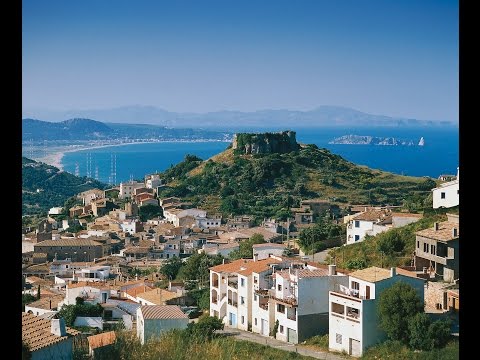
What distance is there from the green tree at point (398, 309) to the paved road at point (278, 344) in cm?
48

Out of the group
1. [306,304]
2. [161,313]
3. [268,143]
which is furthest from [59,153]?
[161,313]

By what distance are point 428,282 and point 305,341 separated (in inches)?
51.3

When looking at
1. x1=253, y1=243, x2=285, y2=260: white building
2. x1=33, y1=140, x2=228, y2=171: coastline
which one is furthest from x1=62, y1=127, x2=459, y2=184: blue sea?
x1=253, y1=243, x2=285, y2=260: white building

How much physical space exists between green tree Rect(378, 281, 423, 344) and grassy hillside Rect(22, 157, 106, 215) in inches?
798

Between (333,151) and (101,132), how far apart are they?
19.0 m

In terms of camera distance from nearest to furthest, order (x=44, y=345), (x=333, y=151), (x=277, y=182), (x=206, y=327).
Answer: (x=44, y=345) → (x=206, y=327) → (x=277, y=182) → (x=333, y=151)

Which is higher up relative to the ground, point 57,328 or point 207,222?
point 57,328

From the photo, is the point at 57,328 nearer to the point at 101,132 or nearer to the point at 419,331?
the point at 419,331

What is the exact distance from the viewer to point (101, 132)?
5841 cm

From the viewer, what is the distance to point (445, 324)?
5730 mm

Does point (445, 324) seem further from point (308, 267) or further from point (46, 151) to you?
point (46, 151)

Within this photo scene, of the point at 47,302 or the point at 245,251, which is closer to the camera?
the point at 47,302

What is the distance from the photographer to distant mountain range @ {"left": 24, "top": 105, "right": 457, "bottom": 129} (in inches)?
1848
